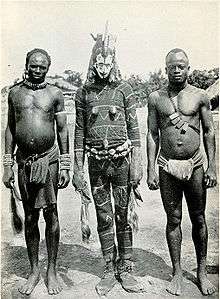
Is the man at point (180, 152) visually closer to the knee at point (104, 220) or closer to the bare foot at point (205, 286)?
the bare foot at point (205, 286)

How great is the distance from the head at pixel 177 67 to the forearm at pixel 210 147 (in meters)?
0.36

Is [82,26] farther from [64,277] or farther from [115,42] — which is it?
[64,277]

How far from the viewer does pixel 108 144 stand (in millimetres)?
3832

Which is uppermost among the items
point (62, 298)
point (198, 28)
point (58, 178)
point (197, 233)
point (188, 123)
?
point (198, 28)

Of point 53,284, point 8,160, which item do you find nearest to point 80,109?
point 8,160

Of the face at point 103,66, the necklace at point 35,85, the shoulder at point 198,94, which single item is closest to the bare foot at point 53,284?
the necklace at point 35,85

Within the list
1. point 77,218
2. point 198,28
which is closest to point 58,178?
point 77,218

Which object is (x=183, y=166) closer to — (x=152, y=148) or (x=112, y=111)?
(x=152, y=148)

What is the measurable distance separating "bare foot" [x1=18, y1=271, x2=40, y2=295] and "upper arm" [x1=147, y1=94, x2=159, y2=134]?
1150 mm

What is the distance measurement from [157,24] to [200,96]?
579 millimetres

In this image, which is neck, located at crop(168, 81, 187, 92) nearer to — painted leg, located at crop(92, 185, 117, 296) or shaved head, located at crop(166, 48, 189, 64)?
shaved head, located at crop(166, 48, 189, 64)

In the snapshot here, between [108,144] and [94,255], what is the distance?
83cm

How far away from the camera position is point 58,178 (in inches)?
154

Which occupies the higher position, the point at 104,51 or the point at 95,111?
the point at 104,51
